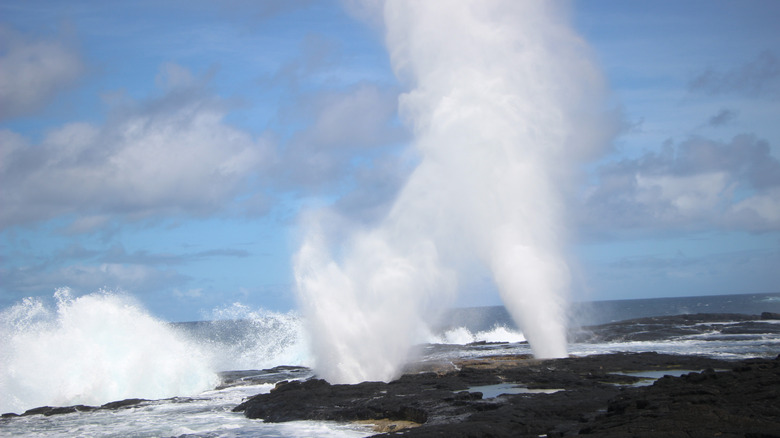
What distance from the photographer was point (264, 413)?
20.0m

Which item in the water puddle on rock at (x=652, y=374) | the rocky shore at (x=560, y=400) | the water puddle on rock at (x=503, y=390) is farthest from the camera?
the water puddle on rock at (x=652, y=374)

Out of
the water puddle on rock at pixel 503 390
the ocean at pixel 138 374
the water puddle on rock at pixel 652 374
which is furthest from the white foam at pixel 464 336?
the water puddle on rock at pixel 503 390

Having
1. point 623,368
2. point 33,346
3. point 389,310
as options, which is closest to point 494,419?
point 623,368

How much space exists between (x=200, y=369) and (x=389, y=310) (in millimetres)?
11465

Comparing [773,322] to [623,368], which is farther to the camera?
[773,322]

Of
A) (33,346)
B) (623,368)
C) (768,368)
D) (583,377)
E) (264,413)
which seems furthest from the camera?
(33,346)

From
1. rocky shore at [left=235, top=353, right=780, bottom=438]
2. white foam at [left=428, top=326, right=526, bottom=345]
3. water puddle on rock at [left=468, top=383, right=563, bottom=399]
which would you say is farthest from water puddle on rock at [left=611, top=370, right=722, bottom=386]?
white foam at [left=428, top=326, right=526, bottom=345]

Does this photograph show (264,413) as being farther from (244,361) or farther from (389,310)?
(244,361)

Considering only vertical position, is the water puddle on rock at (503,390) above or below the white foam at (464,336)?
below

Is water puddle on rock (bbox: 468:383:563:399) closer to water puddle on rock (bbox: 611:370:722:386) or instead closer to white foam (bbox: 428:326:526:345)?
water puddle on rock (bbox: 611:370:722:386)

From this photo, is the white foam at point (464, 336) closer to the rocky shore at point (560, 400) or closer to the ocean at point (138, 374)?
Result: the ocean at point (138, 374)

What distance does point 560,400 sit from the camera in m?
17.4

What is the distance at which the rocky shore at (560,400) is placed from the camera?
12818 millimetres

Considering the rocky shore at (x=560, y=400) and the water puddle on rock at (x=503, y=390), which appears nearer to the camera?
the rocky shore at (x=560, y=400)
